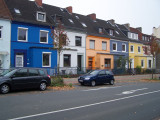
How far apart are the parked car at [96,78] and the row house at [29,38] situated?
283 inches

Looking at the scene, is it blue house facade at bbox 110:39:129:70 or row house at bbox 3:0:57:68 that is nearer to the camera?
row house at bbox 3:0:57:68

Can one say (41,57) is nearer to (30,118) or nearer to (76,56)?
(76,56)

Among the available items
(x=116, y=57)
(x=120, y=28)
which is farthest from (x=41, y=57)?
(x=120, y=28)

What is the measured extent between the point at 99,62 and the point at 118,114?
85.4 feet

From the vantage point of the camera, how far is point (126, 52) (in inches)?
1599

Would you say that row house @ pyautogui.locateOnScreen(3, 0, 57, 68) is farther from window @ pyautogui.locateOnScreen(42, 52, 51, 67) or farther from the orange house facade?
the orange house facade

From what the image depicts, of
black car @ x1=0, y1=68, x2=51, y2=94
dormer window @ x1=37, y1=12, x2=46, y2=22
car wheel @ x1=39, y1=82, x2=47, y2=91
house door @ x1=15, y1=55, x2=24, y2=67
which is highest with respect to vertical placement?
dormer window @ x1=37, y1=12, x2=46, y2=22

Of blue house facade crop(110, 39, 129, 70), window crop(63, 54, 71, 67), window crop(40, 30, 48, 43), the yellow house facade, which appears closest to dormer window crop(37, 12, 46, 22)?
window crop(40, 30, 48, 43)

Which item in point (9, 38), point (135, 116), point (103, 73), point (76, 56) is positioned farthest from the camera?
point (76, 56)

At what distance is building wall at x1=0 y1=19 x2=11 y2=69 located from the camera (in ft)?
73.6

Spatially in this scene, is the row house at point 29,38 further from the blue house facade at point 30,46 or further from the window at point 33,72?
the window at point 33,72

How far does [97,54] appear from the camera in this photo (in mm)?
33750

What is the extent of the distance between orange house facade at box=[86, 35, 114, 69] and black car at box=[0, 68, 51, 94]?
59.2 feet

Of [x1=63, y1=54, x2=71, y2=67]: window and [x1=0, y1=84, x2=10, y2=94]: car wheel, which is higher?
[x1=63, y1=54, x2=71, y2=67]: window
